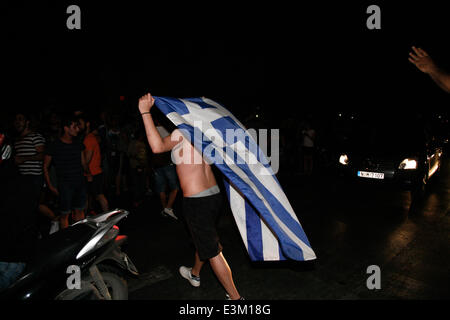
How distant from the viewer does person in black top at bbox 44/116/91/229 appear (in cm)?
416

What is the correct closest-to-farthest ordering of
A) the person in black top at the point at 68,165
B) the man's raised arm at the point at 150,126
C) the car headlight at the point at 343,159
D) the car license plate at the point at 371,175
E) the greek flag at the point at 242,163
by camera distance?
the greek flag at the point at 242,163, the man's raised arm at the point at 150,126, the person in black top at the point at 68,165, the car license plate at the point at 371,175, the car headlight at the point at 343,159

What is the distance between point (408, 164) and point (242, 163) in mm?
5428

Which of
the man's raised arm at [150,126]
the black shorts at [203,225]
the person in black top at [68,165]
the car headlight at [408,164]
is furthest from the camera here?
the car headlight at [408,164]

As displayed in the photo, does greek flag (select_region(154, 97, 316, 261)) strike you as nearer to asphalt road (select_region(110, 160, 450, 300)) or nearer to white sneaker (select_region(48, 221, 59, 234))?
asphalt road (select_region(110, 160, 450, 300))

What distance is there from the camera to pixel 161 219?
17.9ft

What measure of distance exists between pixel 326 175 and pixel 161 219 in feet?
19.4

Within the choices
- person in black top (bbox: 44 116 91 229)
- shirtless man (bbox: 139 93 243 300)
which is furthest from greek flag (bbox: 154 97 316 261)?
person in black top (bbox: 44 116 91 229)

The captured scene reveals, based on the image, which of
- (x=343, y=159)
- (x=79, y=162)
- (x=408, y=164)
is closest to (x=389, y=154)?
(x=408, y=164)

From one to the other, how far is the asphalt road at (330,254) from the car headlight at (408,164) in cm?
72

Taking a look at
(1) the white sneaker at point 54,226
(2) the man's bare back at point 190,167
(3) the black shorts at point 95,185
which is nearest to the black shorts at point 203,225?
(2) the man's bare back at point 190,167

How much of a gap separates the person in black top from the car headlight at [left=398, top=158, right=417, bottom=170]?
635 centimetres

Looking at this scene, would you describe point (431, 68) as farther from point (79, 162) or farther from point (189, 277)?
point (79, 162)

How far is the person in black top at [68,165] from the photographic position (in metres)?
4.16

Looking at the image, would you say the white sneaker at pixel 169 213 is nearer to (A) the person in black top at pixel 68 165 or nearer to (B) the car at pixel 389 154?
(A) the person in black top at pixel 68 165
